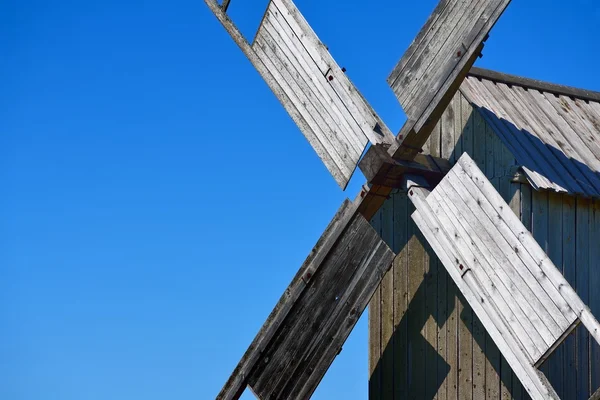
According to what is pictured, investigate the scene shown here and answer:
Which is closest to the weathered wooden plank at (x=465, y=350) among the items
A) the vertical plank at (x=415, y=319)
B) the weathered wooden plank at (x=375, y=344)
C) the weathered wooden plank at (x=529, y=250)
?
the vertical plank at (x=415, y=319)

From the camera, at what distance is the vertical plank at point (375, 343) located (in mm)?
10156

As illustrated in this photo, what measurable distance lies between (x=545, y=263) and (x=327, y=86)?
8.50 ft

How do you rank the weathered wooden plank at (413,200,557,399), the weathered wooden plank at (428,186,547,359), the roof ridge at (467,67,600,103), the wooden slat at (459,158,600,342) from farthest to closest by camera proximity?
the roof ridge at (467,67,600,103) < the weathered wooden plank at (428,186,547,359) < the weathered wooden plank at (413,200,557,399) < the wooden slat at (459,158,600,342)

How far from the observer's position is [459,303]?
920cm

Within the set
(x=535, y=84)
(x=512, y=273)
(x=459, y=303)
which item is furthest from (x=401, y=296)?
(x=535, y=84)

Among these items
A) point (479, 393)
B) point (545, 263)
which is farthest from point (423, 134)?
point (479, 393)

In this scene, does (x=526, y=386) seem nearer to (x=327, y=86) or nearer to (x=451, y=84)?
(x=451, y=84)

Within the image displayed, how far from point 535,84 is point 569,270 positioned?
244cm

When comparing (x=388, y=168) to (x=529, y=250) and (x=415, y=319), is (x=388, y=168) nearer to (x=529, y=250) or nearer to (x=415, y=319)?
(x=529, y=250)

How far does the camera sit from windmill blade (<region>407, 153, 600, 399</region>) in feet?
25.3

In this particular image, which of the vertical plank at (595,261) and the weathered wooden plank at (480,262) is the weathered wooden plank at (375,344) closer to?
the weathered wooden plank at (480,262)

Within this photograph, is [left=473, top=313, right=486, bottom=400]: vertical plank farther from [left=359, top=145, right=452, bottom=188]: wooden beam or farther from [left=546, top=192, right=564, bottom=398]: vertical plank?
[left=359, top=145, right=452, bottom=188]: wooden beam

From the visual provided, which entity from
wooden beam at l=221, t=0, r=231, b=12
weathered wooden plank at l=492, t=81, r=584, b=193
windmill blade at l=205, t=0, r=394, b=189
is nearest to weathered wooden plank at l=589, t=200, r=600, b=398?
weathered wooden plank at l=492, t=81, r=584, b=193

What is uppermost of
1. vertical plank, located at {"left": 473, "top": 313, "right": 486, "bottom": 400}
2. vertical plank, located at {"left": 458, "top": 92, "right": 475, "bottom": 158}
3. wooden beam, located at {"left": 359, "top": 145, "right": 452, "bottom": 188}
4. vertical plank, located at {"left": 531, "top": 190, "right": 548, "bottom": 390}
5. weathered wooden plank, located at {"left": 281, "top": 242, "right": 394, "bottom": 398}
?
vertical plank, located at {"left": 458, "top": 92, "right": 475, "bottom": 158}
